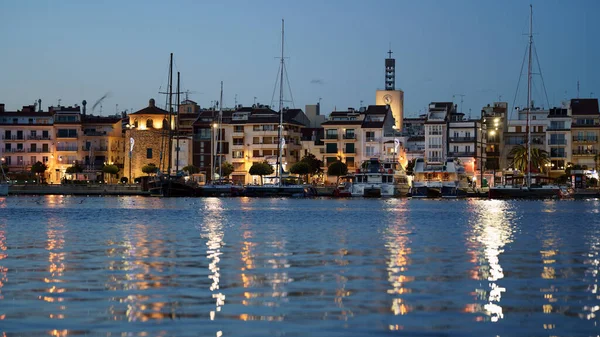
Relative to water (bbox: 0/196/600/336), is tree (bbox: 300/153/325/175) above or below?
above

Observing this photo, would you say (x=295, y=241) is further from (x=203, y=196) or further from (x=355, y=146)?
(x=355, y=146)

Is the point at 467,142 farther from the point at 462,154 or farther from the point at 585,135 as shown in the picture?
the point at 585,135

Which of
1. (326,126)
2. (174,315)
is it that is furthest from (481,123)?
(174,315)

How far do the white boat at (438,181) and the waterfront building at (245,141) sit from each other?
25992 millimetres

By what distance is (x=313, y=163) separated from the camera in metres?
144

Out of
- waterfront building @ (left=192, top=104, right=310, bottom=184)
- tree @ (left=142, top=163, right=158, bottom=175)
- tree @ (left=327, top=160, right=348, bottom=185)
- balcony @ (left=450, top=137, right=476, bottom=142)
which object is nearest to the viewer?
tree @ (left=327, top=160, right=348, bottom=185)

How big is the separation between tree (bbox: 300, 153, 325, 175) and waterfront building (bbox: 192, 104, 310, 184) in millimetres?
3389

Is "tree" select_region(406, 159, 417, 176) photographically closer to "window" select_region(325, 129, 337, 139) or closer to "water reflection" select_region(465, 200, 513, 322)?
"window" select_region(325, 129, 337, 139)

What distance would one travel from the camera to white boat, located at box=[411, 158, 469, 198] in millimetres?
124438

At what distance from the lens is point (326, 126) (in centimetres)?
15188

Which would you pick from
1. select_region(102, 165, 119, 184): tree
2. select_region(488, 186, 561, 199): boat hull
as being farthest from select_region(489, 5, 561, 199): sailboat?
select_region(102, 165, 119, 184): tree

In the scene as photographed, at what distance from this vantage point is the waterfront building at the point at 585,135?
148625mm

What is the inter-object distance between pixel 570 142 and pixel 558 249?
11704 centimetres

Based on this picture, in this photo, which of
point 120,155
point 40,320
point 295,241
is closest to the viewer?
point 40,320
